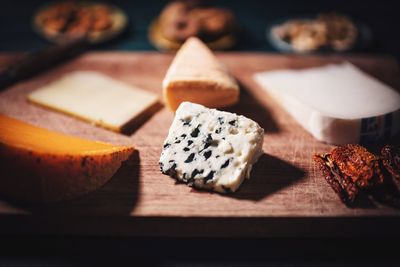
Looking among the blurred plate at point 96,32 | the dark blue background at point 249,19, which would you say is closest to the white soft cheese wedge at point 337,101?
the dark blue background at point 249,19

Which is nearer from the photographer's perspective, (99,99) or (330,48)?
(99,99)

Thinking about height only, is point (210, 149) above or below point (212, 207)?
above

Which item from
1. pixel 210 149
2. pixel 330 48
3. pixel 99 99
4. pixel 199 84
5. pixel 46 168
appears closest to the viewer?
pixel 46 168

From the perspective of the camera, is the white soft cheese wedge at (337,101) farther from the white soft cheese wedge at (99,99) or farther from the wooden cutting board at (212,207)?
the white soft cheese wedge at (99,99)

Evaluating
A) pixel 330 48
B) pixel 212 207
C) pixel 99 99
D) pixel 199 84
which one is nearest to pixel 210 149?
pixel 212 207

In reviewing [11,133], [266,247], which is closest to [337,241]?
[266,247]

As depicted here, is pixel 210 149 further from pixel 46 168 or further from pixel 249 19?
pixel 249 19
